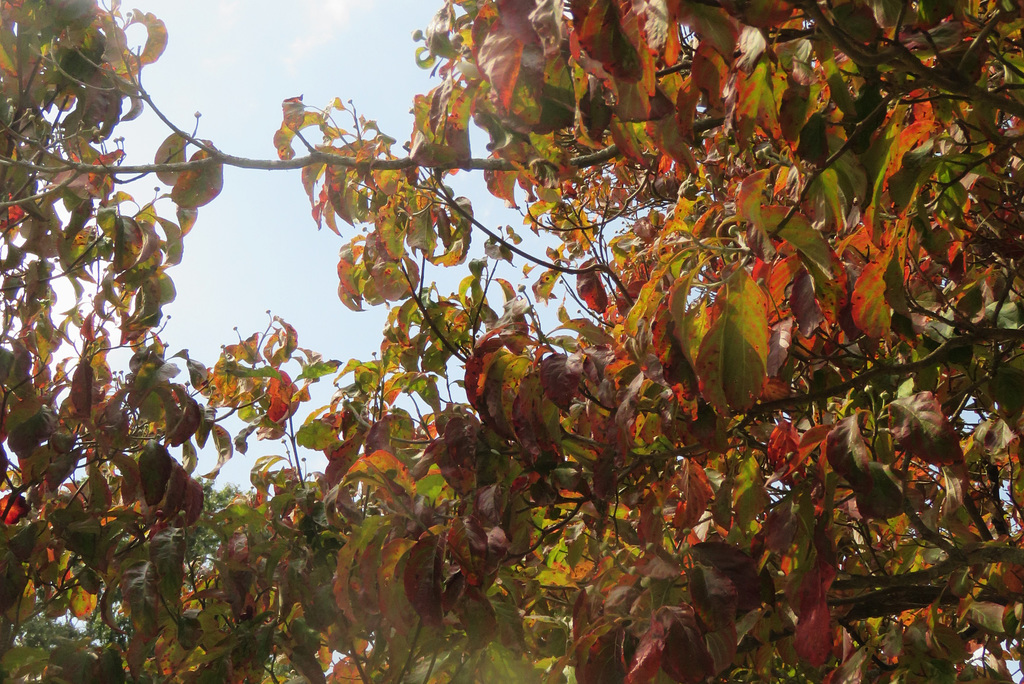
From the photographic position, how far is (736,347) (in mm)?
1044

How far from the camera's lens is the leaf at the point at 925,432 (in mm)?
1126

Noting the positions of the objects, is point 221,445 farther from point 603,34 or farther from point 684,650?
point 603,34

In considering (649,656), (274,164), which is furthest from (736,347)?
(274,164)

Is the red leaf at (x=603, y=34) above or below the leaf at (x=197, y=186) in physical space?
below

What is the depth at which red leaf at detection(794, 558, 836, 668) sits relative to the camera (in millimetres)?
1093

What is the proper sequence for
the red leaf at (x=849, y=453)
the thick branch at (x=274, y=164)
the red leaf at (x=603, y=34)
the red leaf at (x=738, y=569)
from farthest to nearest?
the thick branch at (x=274, y=164) < the red leaf at (x=738, y=569) < the red leaf at (x=849, y=453) < the red leaf at (x=603, y=34)

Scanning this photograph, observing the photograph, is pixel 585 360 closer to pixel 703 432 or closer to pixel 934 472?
pixel 703 432

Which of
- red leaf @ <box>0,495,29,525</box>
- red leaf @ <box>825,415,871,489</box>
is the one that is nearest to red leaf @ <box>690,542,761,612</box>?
red leaf @ <box>825,415,871,489</box>

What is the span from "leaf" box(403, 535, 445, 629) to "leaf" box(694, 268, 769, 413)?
0.51 meters

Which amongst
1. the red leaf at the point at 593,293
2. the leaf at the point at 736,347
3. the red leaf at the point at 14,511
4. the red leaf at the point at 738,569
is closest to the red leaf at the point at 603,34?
the leaf at the point at 736,347

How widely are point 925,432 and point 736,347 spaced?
1.10ft

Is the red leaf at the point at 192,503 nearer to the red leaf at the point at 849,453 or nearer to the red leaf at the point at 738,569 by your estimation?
the red leaf at the point at 738,569

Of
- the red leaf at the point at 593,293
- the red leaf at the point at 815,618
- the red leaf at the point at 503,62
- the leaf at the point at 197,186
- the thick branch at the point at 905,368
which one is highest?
the leaf at the point at 197,186

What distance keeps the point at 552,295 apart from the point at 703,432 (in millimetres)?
1334
